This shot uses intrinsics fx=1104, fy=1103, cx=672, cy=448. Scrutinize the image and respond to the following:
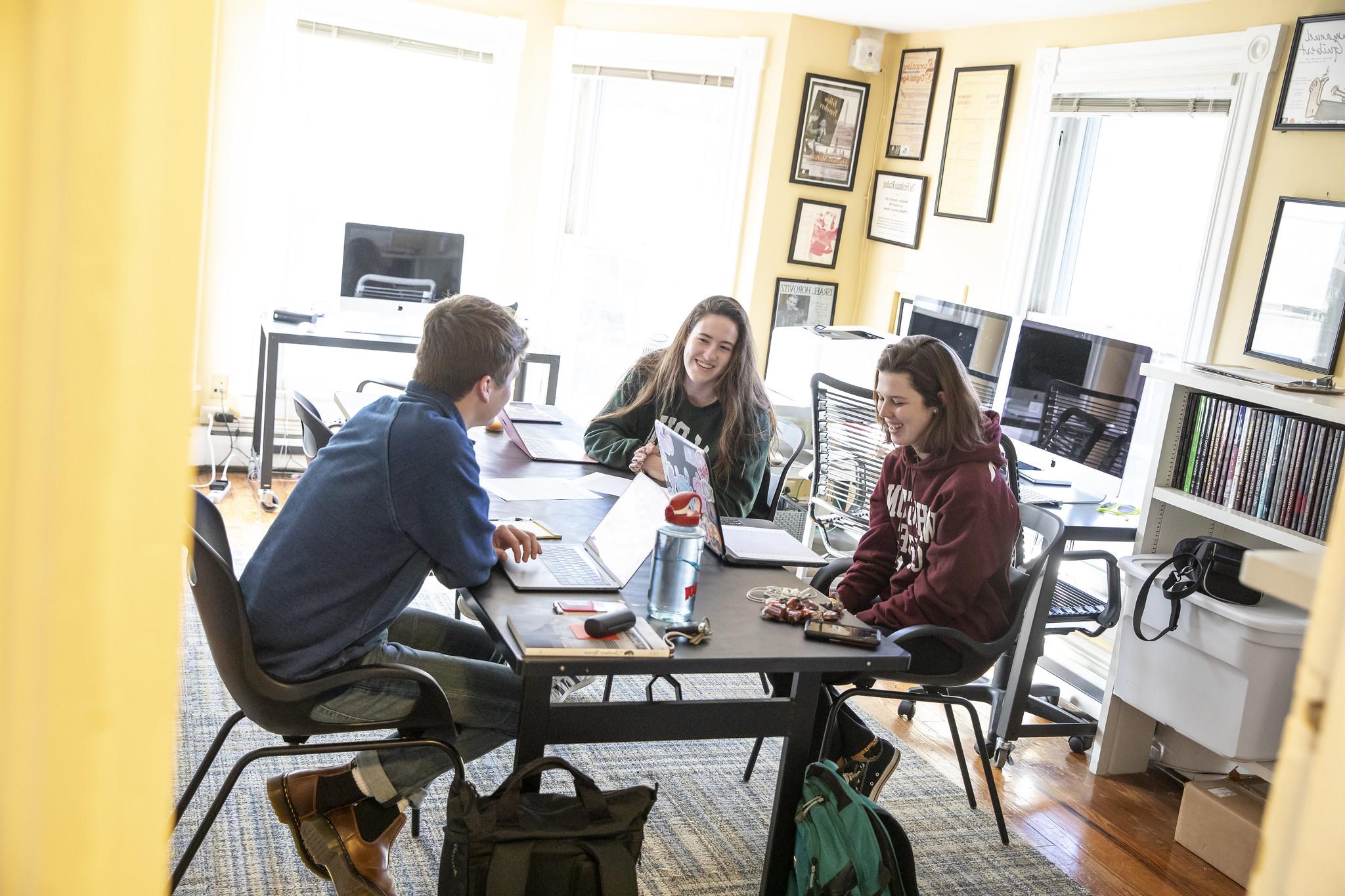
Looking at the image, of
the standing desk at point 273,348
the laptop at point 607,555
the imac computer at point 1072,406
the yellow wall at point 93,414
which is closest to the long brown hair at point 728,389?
the laptop at point 607,555

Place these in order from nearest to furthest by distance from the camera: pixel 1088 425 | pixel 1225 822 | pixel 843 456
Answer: pixel 1225 822 < pixel 843 456 < pixel 1088 425

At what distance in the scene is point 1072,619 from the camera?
329cm

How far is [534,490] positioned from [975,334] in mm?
2483

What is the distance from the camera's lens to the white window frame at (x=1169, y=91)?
11.6ft

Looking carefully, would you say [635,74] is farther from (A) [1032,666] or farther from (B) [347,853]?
(B) [347,853]

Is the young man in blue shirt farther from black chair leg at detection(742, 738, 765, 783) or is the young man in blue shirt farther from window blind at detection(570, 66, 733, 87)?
window blind at detection(570, 66, 733, 87)

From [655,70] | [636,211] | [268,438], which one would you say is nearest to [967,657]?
[268,438]

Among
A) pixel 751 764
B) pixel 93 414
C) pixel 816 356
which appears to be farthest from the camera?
pixel 816 356

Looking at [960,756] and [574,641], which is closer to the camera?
[574,641]

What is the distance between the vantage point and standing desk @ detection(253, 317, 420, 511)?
4.61 meters

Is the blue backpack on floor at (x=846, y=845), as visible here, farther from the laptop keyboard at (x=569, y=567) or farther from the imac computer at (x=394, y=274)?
the imac computer at (x=394, y=274)

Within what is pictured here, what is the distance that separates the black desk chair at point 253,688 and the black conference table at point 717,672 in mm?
177

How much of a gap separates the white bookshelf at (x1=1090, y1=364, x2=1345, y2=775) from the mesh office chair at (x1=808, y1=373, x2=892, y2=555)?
794mm

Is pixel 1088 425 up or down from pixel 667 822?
up
